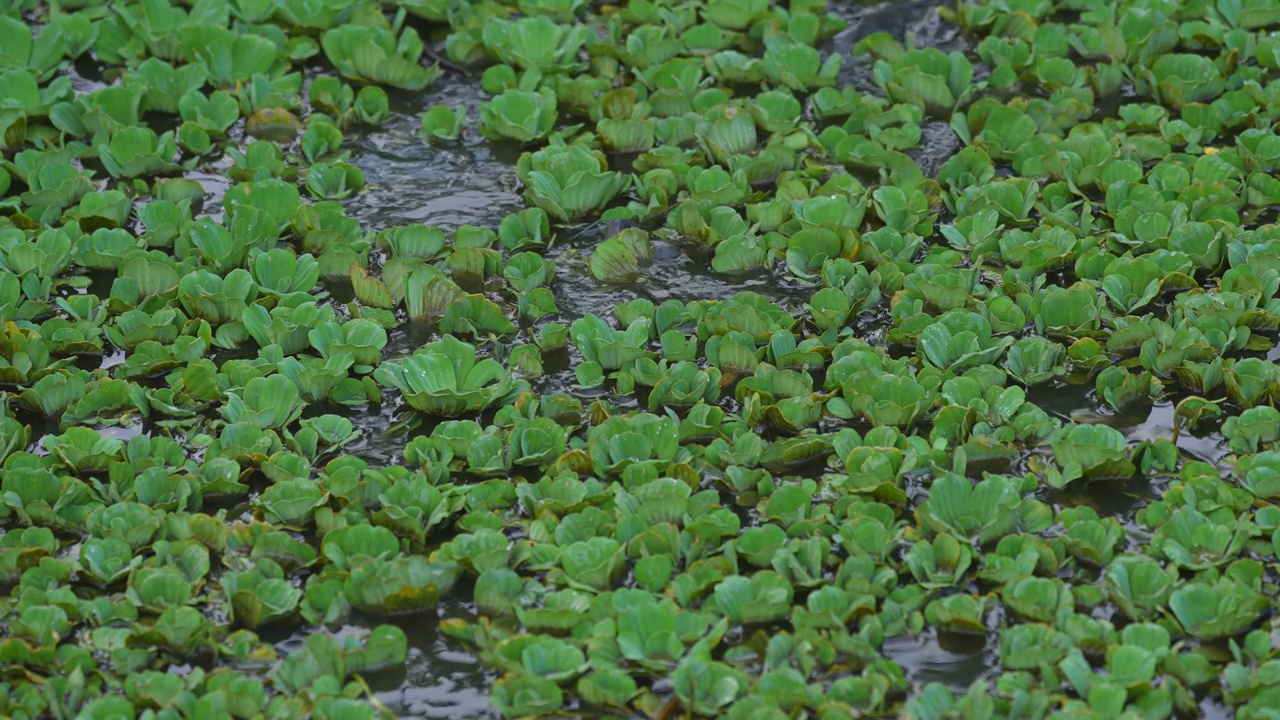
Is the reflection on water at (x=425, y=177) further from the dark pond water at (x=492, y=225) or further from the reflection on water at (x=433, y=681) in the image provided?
the reflection on water at (x=433, y=681)

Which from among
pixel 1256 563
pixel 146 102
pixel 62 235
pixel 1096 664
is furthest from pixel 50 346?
pixel 1256 563

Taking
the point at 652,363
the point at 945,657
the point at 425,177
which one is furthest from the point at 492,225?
the point at 945,657

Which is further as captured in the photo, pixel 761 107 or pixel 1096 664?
pixel 761 107

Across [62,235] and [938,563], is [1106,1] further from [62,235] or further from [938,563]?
[62,235]

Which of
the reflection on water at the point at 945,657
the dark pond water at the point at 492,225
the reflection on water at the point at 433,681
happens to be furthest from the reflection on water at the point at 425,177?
the reflection on water at the point at 945,657

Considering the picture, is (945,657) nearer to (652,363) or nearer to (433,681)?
(433,681)

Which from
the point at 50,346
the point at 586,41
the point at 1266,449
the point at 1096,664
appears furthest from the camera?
the point at 586,41
